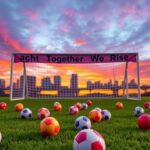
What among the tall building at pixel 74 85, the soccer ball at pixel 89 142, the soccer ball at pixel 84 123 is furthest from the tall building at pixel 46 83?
the soccer ball at pixel 89 142

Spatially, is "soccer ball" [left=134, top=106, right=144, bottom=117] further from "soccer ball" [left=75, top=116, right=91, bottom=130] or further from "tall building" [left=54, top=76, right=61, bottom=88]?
"tall building" [left=54, top=76, right=61, bottom=88]

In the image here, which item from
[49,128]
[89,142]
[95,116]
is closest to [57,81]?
[95,116]

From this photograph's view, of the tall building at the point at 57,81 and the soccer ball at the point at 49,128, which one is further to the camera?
the tall building at the point at 57,81

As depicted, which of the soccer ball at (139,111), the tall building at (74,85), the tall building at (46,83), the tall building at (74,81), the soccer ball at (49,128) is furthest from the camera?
the tall building at (74,81)

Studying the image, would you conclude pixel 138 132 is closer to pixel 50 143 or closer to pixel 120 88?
pixel 50 143

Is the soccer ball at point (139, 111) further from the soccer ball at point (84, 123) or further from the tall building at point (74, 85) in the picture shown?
the tall building at point (74, 85)

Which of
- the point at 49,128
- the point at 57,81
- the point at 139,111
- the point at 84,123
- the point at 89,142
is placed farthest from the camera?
the point at 57,81

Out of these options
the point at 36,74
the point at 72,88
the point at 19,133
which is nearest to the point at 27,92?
the point at 36,74

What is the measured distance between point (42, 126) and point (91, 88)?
24076 mm

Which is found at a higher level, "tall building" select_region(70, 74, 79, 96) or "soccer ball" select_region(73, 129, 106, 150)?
"tall building" select_region(70, 74, 79, 96)

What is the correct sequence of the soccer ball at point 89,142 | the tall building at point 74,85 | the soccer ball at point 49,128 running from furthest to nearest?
the tall building at point 74,85 → the soccer ball at point 49,128 → the soccer ball at point 89,142

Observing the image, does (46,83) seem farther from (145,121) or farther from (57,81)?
(145,121)

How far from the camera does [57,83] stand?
1177 inches

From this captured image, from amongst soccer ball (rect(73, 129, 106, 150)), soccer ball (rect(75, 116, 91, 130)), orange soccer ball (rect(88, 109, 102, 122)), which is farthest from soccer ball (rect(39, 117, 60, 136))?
orange soccer ball (rect(88, 109, 102, 122))
